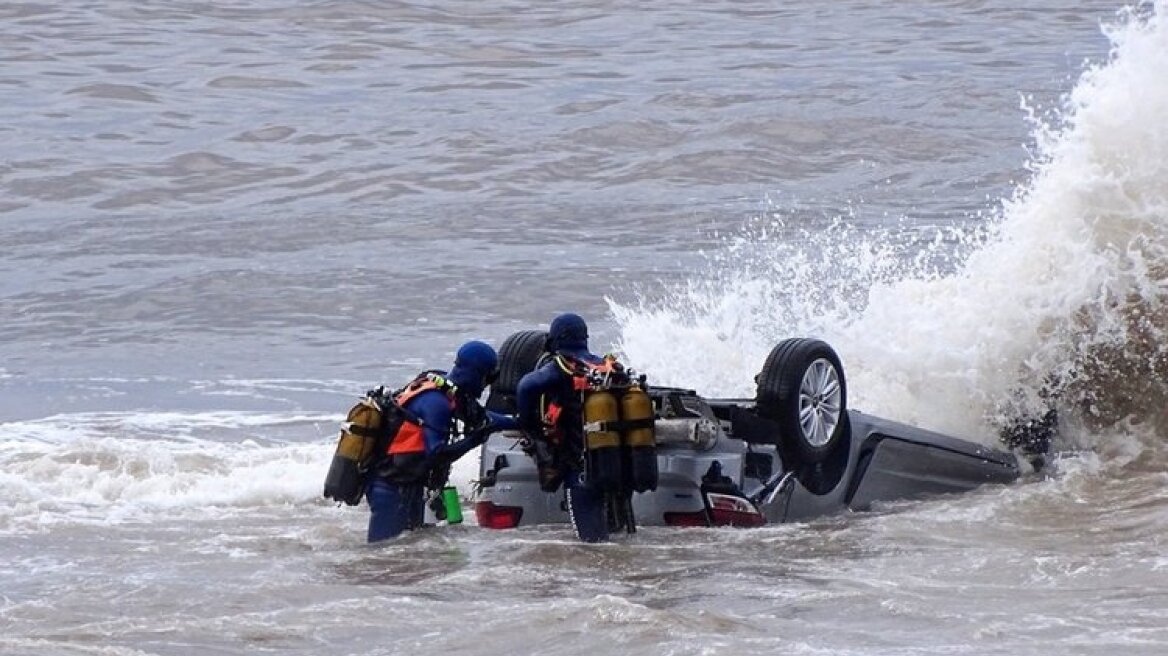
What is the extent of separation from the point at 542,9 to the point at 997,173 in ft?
60.1

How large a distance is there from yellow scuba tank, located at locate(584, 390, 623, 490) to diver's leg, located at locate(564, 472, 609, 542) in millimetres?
281

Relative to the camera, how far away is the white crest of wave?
1295 centimetres

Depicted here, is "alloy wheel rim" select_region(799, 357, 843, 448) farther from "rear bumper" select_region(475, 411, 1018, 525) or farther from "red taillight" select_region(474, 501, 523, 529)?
"red taillight" select_region(474, 501, 523, 529)

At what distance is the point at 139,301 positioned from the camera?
21.3 m

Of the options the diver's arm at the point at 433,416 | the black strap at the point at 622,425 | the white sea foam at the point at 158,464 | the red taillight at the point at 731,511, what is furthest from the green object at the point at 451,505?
the white sea foam at the point at 158,464

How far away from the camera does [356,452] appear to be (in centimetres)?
1025

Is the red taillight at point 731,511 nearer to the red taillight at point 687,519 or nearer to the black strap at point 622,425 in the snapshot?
the red taillight at point 687,519

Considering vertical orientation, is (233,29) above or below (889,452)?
above

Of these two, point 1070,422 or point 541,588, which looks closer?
point 541,588

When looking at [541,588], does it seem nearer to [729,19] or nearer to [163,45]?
[163,45]

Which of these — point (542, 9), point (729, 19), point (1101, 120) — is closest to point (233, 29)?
point (542, 9)

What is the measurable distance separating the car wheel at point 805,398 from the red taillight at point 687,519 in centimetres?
57

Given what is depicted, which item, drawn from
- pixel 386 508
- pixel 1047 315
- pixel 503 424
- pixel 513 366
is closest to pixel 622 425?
pixel 503 424

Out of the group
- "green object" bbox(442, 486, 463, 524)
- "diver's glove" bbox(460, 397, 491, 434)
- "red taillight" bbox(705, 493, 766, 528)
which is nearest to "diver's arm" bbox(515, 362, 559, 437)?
"diver's glove" bbox(460, 397, 491, 434)
